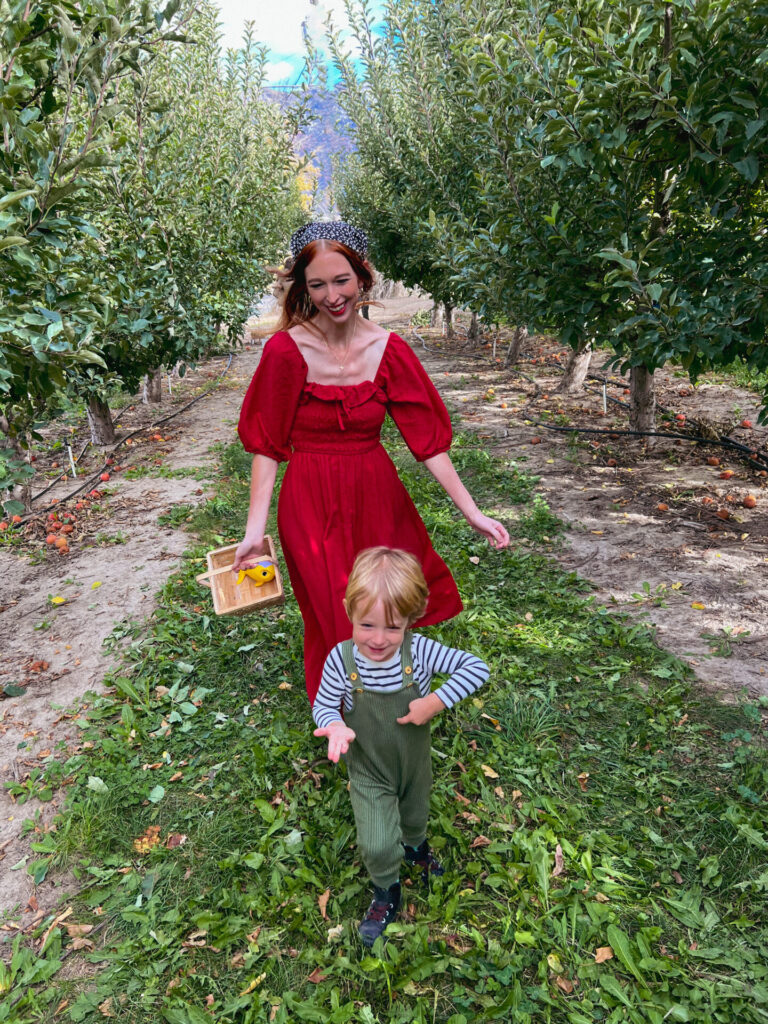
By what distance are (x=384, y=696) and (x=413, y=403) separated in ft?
4.24

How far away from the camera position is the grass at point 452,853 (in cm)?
220

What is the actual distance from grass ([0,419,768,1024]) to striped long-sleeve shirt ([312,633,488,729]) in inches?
38.0

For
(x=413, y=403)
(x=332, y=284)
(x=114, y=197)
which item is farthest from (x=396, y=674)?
(x=114, y=197)

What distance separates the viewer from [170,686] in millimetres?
3936

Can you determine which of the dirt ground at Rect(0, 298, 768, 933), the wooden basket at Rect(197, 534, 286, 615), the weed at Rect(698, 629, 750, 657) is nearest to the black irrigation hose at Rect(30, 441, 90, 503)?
the dirt ground at Rect(0, 298, 768, 933)

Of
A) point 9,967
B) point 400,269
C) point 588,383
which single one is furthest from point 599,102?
point 400,269

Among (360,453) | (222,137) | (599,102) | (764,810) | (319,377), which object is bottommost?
(764,810)

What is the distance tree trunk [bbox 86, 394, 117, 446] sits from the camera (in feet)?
28.3

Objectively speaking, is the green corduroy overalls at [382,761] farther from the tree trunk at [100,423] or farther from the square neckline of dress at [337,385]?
the tree trunk at [100,423]

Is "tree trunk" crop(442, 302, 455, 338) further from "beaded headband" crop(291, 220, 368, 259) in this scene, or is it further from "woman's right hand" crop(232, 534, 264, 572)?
"woman's right hand" crop(232, 534, 264, 572)

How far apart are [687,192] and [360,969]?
18.4 feet

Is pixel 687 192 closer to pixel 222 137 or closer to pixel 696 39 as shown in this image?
pixel 696 39

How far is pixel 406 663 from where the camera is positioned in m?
2.09

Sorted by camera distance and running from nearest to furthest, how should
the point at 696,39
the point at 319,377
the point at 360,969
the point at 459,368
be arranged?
the point at 360,969
the point at 319,377
the point at 696,39
the point at 459,368
